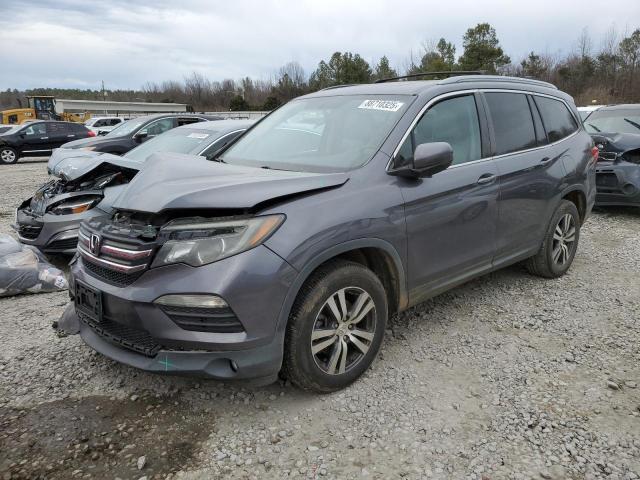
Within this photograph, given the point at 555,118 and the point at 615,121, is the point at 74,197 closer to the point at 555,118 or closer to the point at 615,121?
the point at 555,118

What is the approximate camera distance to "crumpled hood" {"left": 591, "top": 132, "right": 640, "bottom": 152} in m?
7.32

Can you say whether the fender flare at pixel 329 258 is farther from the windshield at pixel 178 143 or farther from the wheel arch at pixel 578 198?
the windshield at pixel 178 143

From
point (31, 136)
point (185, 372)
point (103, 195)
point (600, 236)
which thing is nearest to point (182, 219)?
point (185, 372)

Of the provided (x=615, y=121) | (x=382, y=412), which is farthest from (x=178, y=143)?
(x=615, y=121)

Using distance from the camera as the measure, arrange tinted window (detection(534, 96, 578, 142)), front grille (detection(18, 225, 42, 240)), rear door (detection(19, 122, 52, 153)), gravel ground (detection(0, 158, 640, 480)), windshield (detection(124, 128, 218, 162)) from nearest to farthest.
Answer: gravel ground (detection(0, 158, 640, 480)) < tinted window (detection(534, 96, 578, 142)) < front grille (detection(18, 225, 42, 240)) < windshield (detection(124, 128, 218, 162)) < rear door (detection(19, 122, 52, 153))

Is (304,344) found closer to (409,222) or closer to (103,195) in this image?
(409,222)

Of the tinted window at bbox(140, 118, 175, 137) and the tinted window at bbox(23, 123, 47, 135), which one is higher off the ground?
the tinted window at bbox(140, 118, 175, 137)

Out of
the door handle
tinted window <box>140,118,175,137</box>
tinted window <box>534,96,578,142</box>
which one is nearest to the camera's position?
the door handle

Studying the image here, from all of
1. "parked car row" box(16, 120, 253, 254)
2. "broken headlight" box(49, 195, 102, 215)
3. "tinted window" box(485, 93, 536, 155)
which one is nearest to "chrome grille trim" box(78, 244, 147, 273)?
"parked car row" box(16, 120, 253, 254)

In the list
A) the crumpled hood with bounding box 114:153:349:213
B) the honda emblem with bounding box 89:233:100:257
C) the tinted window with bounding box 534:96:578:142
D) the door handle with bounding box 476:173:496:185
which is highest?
the tinted window with bounding box 534:96:578:142

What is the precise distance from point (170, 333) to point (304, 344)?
693 mm

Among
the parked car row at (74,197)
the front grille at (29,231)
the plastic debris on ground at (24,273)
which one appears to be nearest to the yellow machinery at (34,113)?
the parked car row at (74,197)

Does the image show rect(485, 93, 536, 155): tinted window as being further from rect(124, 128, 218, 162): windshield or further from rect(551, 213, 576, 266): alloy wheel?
rect(124, 128, 218, 162): windshield

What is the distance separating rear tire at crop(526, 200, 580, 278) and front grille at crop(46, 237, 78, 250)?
4.55 m
